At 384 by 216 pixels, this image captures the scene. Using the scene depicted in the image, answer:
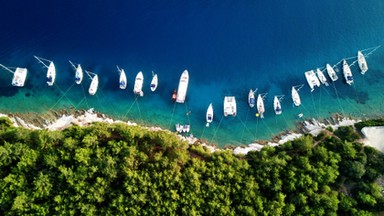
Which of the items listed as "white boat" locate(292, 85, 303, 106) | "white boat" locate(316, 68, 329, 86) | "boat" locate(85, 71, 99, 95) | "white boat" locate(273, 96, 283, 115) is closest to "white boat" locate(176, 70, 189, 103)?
"boat" locate(85, 71, 99, 95)

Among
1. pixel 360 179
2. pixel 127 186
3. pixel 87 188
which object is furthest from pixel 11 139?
pixel 360 179

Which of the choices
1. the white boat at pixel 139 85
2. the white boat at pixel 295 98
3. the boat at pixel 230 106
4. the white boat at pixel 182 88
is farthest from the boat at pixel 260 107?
the white boat at pixel 139 85

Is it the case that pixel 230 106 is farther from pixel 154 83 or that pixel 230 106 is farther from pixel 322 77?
pixel 322 77

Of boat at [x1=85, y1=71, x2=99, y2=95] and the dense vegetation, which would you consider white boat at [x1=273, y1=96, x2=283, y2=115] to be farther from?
boat at [x1=85, y1=71, x2=99, y2=95]

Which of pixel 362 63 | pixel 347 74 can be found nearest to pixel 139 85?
pixel 347 74

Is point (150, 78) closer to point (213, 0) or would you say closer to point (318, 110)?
point (213, 0)

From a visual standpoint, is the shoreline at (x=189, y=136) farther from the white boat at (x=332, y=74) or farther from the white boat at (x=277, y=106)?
the white boat at (x=332, y=74)

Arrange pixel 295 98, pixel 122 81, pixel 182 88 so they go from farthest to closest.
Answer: pixel 295 98 → pixel 182 88 → pixel 122 81
